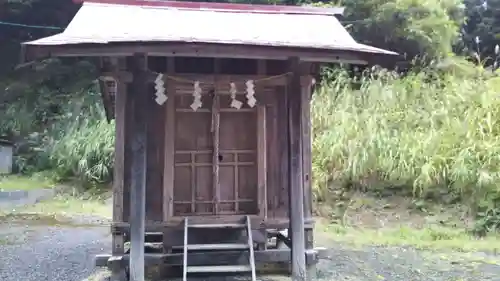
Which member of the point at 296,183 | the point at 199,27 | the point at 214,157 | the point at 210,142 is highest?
the point at 199,27

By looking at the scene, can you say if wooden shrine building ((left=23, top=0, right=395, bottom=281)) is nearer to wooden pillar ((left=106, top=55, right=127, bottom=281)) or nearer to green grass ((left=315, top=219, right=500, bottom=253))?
wooden pillar ((left=106, top=55, right=127, bottom=281))

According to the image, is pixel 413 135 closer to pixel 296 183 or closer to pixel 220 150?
pixel 296 183

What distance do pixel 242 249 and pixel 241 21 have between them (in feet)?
8.48

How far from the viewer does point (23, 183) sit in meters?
13.0

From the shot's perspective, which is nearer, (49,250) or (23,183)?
(49,250)

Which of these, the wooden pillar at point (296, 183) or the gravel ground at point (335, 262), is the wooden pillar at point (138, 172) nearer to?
the gravel ground at point (335, 262)

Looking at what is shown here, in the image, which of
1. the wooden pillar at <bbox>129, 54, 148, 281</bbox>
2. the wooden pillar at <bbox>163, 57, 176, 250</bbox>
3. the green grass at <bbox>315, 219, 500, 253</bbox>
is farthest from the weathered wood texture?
the green grass at <bbox>315, 219, 500, 253</bbox>

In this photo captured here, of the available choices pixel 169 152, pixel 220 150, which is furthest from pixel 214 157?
pixel 169 152

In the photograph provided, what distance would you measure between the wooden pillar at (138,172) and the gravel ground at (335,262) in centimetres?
113

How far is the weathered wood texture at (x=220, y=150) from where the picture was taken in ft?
18.0

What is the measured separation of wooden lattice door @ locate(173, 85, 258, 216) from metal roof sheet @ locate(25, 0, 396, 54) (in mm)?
730

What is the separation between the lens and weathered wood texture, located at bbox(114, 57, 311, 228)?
548 cm

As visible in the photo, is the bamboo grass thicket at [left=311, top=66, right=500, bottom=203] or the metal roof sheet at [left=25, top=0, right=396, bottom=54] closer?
the metal roof sheet at [left=25, top=0, right=396, bottom=54]

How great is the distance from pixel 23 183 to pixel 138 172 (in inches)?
364
